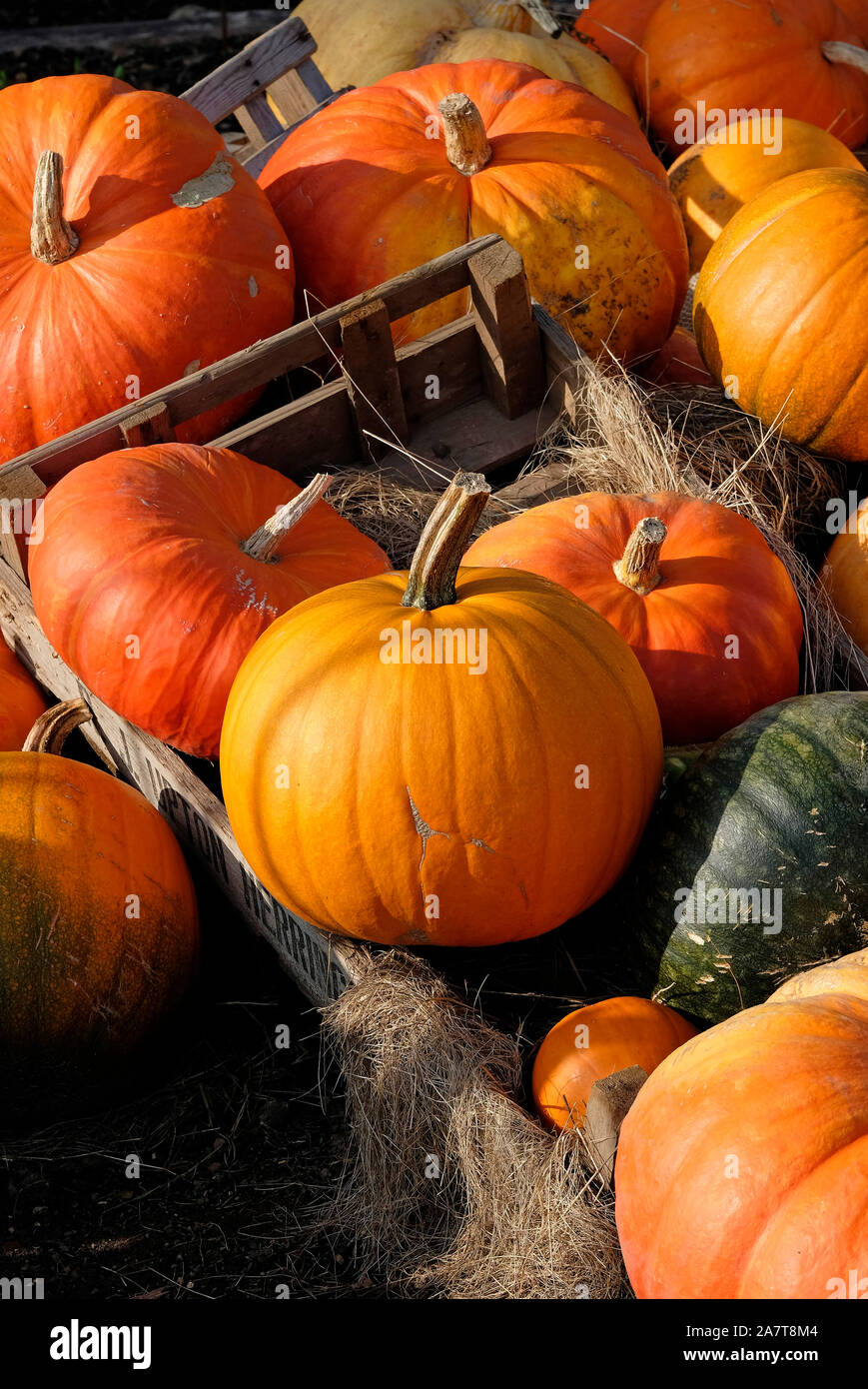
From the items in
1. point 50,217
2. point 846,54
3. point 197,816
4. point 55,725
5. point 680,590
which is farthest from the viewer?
point 846,54

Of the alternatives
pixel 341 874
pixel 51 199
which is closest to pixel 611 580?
pixel 341 874

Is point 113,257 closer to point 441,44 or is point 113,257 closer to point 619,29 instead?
point 441,44

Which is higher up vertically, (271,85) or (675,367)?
(271,85)

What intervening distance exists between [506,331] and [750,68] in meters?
2.44

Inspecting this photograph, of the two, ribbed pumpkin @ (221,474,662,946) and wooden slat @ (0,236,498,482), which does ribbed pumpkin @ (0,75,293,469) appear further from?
ribbed pumpkin @ (221,474,662,946)

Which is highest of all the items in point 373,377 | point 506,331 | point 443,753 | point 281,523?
point 506,331

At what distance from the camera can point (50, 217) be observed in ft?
10.8

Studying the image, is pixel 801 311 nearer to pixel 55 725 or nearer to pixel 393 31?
pixel 55 725

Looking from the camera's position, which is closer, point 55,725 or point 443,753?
point 443,753

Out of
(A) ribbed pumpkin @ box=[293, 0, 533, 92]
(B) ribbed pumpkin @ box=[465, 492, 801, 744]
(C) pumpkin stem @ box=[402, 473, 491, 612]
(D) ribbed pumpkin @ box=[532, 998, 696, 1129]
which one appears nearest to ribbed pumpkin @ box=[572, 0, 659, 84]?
(A) ribbed pumpkin @ box=[293, 0, 533, 92]

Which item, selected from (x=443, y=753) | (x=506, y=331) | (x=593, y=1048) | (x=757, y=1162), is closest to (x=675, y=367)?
(x=506, y=331)

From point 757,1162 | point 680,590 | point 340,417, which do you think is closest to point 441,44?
point 340,417

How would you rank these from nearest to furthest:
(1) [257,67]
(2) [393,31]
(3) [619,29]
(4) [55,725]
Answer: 1. (4) [55,725]
2. (1) [257,67]
3. (2) [393,31]
4. (3) [619,29]
